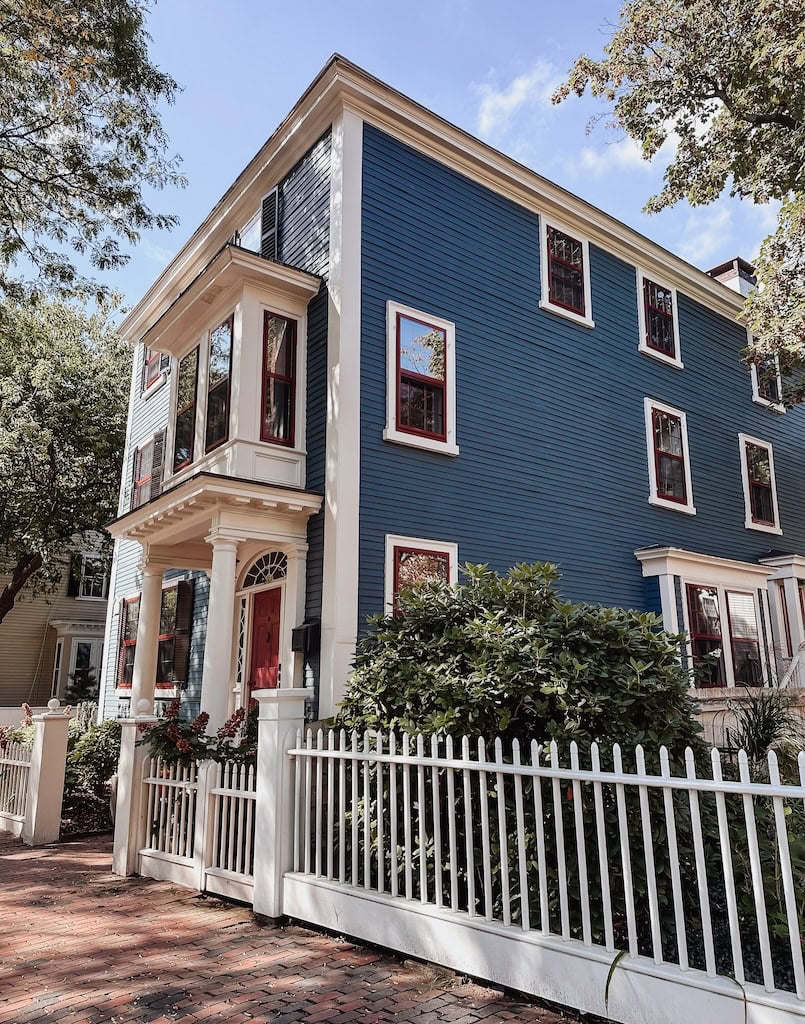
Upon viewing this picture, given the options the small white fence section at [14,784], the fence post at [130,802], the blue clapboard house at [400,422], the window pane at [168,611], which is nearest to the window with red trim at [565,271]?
the blue clapboard house at [400,422]

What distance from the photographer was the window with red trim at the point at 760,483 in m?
15.9

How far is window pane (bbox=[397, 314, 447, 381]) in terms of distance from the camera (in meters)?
10.2

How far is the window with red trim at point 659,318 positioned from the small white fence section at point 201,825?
1168 centimetres

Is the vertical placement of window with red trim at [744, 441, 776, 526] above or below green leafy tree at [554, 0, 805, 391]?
below

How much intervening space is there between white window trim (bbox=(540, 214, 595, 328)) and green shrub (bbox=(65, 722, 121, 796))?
9869mm

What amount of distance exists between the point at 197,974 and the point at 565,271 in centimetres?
1194

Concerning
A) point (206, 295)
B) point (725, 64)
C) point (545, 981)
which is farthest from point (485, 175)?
point (545, 981)

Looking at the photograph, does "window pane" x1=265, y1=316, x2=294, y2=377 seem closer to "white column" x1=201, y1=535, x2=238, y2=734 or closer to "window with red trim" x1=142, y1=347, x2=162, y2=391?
"white column" x1=201, y1=535, x2=238, y2=734

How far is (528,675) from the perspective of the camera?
15.1ft

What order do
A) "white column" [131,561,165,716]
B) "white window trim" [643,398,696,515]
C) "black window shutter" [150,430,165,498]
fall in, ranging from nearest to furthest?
"white column" [131,561,165,716], "white window trim" [643,398,696,515], "black window shutter" [150,430,165,498]

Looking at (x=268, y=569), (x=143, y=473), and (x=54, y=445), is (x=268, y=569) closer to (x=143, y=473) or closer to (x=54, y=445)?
(x=143, y=473)

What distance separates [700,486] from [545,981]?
40.8ft

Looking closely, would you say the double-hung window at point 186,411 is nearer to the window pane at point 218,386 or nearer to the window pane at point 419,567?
the window pane at point 218,386

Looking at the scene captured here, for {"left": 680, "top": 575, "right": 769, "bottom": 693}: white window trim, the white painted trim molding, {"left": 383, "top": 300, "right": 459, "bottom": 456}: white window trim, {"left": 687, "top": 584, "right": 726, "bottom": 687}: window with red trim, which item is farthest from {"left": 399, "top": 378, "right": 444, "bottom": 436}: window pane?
{"left": 687, "top": 584, "right": 726, "bottom": 687}: window with red trim
